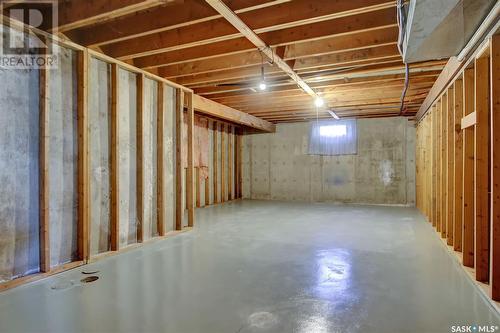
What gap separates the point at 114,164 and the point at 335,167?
6.58 metres

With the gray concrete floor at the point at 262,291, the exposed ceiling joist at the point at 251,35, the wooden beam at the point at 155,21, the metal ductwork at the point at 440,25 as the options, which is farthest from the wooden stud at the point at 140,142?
the metal ductwork at the point at 440,25

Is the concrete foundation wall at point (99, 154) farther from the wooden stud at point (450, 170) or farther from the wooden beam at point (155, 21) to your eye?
the wooden stud at point (450, 170)

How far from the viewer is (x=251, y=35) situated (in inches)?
124

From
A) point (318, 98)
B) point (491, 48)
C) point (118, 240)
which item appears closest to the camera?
point (491, 48)

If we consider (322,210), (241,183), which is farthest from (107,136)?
(241,183)

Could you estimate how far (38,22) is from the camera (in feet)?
10.3

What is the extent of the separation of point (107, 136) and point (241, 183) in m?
6.53

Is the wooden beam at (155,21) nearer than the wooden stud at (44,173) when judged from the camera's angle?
Yes

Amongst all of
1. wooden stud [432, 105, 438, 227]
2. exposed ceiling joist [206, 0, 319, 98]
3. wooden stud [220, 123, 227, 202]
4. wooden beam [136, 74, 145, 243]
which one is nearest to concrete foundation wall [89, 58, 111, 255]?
wooden beam [136, 74, 145, 243]

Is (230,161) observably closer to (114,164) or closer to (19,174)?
(114,164)

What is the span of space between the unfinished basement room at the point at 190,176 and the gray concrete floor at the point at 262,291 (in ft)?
0.06

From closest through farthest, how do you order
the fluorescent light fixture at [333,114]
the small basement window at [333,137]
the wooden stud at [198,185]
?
the fluorescent light fixture at [333,114], the wooden stud at [198,185], the small basement window at [333,137]

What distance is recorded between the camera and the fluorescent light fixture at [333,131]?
28.9 ft

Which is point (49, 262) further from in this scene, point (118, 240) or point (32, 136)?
point (32, 136)
